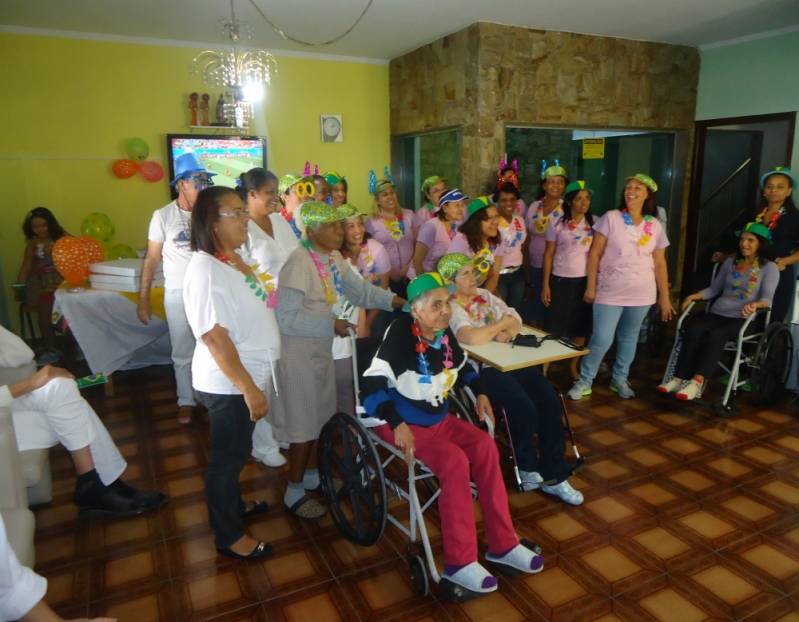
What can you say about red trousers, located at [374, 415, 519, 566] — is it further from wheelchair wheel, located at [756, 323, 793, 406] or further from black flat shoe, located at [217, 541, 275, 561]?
wheelchair wheel, located at [756, 323, 793, 406]

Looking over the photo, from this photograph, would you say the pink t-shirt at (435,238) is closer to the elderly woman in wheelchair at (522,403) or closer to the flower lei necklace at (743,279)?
the elderly woman in wheelchair at (522,403)

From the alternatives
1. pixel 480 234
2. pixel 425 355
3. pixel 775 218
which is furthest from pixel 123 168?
pixel 775 218

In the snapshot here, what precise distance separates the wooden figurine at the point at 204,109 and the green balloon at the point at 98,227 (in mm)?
1337

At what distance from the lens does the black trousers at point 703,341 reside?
144 inches

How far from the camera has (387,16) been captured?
4.61 meters

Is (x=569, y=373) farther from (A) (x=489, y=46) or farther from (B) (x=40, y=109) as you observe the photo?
(B) (x=40, y=109)

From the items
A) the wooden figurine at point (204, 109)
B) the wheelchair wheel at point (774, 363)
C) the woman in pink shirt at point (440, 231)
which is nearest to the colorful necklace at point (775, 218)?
the wheelchair wheel at point (774, 363)

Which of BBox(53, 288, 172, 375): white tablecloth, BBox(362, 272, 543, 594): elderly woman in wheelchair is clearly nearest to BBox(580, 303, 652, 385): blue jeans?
BBox(362, 272, 543, 594): elderly woman in wheelchair

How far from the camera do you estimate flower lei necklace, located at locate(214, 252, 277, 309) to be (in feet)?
6.48

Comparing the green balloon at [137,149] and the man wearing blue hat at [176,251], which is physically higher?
the green balloon at [137,149]

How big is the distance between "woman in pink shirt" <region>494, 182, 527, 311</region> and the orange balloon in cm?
350

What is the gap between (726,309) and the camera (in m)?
3.82

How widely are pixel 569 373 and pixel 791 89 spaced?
3320mm

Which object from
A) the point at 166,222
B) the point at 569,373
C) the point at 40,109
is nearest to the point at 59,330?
the point at 40,109
